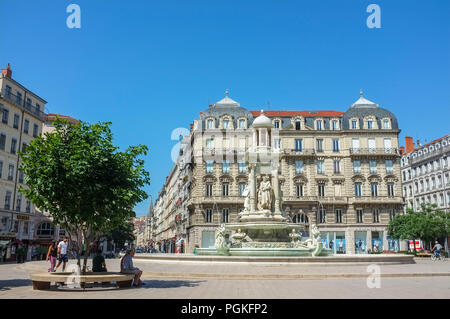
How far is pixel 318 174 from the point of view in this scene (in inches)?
2324

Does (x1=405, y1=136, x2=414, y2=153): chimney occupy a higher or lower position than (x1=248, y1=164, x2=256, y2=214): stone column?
higher

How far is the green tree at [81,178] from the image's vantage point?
12.1 metres

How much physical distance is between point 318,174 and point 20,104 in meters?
37.5

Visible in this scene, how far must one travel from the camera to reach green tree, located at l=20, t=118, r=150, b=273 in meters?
12.1

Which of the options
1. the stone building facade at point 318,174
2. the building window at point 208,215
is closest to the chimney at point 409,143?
the stone building facade at point 318,174

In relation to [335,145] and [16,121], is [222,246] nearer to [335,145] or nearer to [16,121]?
[16,121]

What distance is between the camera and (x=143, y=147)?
14.1m

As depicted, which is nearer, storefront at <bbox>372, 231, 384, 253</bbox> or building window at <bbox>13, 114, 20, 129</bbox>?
building window at <bbox>13, 114, 20, 129</bbox>

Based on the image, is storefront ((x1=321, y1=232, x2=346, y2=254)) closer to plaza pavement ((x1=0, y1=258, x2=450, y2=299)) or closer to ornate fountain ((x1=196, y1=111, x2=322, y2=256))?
ornate fountain ((x1=196, y1=111, x2=322, y2=256))

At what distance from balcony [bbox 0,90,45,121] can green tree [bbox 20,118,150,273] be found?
98.9ft

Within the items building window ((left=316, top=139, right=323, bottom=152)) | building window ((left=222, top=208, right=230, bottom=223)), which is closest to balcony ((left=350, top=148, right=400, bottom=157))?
building window ((left=316, top=139, right=323, bottom=152))

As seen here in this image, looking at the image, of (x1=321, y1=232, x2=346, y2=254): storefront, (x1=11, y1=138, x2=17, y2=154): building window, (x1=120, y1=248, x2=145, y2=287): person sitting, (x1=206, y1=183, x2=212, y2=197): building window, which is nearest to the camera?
(x1=120, y1=248, x2=145, y2=287): person sitting

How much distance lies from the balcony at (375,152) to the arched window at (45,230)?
39625 mm

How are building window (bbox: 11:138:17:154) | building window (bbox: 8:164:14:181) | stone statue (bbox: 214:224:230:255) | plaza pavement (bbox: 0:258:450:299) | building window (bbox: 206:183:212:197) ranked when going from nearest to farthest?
plaza pavement (bbox: 0:258:450:299) < stone statue (bbox: 214:224:230:255) < building window (bbox: 8:164:14:181) < building window (bbox: 11:138:17:154) < building window (bbox: 206:183:212:197)
